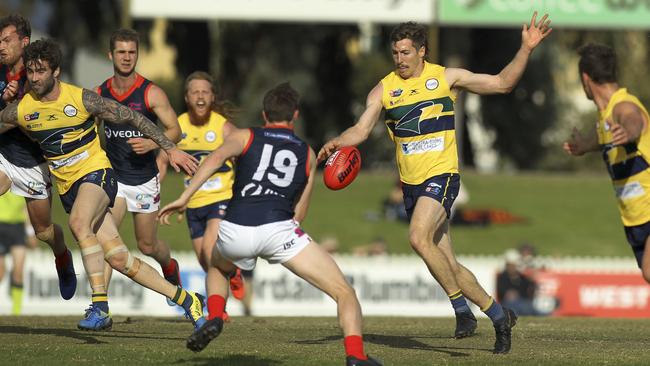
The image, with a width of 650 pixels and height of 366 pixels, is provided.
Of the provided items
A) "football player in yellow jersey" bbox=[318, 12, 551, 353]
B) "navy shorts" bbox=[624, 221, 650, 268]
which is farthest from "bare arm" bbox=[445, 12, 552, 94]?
"navy shorts" bbox=[624, 221, 650, 268]

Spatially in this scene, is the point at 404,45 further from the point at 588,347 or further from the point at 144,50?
the point at 144,50

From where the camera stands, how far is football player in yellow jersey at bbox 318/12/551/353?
10289mm

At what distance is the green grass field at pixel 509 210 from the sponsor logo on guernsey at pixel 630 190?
66.7ft

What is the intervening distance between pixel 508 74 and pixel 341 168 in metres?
1.88

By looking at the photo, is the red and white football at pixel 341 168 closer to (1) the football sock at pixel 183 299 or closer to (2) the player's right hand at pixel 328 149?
(2) the player's right hand at pixel 328 149

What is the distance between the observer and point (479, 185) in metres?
37.6

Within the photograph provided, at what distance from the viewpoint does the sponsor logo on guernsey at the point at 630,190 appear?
932 cm

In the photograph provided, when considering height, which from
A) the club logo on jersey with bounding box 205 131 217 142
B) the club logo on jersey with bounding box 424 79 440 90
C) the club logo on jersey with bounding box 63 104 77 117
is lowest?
the club logo on jersey with bounding box 63 104 77 117

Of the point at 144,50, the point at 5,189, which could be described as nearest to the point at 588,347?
the point at 5,189

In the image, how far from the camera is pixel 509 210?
113ft

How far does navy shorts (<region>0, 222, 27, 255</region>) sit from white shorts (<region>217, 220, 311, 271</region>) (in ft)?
30.8

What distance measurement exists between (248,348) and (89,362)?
1.48 metres

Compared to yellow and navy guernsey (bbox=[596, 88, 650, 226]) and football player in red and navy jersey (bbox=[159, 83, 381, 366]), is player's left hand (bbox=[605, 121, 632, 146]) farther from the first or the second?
football player in red and navy jersey (bbox=[159, 83, 381, 366])

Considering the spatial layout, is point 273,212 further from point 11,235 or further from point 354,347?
point 11,235
